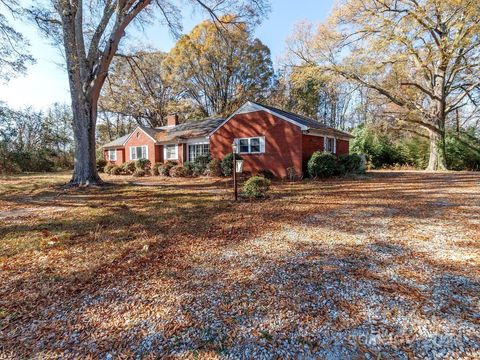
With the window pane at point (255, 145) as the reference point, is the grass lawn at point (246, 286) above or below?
below

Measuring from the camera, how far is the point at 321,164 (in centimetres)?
1312

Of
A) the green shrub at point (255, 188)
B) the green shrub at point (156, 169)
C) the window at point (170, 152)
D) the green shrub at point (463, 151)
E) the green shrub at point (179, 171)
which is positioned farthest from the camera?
the window at point (170, 152)

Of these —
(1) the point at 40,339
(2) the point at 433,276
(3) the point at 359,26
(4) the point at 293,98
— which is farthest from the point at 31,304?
(4) the point at 293,98

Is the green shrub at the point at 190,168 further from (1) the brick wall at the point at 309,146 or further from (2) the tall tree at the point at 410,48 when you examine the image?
(2) the tall tree at the point at 410,48

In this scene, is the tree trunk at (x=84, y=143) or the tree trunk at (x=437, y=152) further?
the tree trunk at (x=437, y=152)

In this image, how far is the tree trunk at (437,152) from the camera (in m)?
17.4

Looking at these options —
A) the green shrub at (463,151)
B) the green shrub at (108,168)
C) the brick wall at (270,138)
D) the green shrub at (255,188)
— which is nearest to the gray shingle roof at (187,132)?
the brick wall at (270,138)

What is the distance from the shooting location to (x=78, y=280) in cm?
349

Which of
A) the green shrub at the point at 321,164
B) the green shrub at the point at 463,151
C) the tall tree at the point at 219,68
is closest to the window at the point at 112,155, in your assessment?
the tall tree at the point at 219,68

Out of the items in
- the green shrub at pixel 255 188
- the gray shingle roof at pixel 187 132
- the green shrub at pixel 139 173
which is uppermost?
the gray shingle roof at pixel 187 132

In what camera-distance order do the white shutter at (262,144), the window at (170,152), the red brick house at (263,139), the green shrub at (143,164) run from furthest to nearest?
the window at (170,152), the green shrub at (143,164), the white shutter at (262,144), the red brick house at (263,139)

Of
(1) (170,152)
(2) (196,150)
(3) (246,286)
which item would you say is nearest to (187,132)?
(2) (196,150)

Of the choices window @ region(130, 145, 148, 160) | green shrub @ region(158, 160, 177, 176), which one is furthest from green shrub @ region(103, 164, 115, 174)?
green shrub @ region(158, 160, 177, 176)

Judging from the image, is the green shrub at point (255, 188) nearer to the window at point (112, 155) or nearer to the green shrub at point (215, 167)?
the green shrub at point (215, 167)
